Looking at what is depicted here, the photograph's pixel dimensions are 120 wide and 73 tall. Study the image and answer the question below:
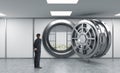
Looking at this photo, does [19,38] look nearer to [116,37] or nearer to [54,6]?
→ [54,6]

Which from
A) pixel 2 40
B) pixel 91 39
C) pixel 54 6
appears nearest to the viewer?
pixel 54 6

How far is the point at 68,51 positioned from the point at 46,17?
254 cm

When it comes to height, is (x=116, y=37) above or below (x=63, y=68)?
above

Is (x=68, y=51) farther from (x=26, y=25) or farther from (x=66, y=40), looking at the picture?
(x=26, y=25)

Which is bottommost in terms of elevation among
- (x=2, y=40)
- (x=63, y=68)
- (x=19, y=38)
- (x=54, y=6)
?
(x=63, y=68)

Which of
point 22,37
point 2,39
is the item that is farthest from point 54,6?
point 2,39

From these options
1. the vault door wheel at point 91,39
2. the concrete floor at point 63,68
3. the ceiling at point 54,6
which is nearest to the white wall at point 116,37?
the vault door wheel at point 91,39

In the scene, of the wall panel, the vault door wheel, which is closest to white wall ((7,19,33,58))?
the wall panel

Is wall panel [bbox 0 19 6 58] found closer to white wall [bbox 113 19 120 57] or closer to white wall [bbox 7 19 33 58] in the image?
white wall [bbox 7 19 33 58]

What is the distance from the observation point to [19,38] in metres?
14.3

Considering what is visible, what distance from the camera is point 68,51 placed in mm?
14203

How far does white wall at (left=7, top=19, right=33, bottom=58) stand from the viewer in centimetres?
1423

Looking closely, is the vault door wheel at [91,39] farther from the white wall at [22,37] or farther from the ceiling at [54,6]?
the white wall at [22,37]

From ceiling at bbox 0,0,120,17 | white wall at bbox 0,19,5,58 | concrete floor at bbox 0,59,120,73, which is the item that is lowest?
concrete floor at bbox 0,59,120,73
